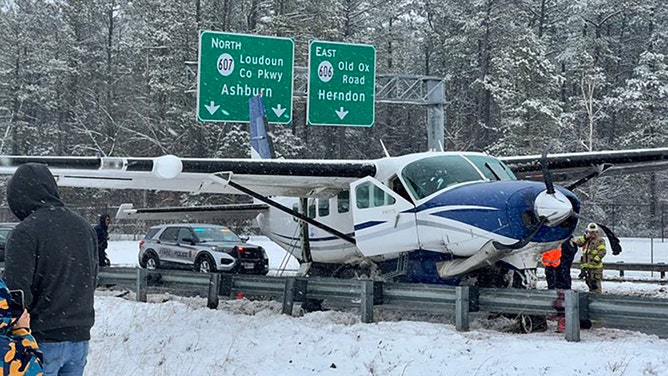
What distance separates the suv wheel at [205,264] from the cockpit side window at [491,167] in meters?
9.94

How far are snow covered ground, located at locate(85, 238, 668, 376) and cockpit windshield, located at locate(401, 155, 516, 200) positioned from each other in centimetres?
230

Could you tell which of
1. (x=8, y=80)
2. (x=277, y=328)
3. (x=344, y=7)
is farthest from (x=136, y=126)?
(x=277, y=328)

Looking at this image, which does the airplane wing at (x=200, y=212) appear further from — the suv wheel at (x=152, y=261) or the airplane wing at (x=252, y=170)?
the suv wheel at (x=152, y=261)

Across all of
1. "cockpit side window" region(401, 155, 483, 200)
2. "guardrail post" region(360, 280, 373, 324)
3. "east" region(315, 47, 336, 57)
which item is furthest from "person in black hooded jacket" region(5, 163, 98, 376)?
"east" region(315, 47, 336, 57)

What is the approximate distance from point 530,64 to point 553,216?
3747cm

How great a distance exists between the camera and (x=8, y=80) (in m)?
54.3

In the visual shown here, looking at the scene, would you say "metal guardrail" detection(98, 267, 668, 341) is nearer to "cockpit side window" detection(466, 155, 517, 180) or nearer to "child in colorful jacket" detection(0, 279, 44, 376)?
"cockpit side window" detection(466, 155, 517, 180)

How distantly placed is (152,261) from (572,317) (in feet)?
52.1

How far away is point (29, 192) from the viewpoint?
192 inches

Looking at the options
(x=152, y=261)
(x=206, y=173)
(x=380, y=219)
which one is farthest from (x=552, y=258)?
(x=152, y=261)

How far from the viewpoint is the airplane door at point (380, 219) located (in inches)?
514

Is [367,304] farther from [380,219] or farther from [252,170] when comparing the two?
[252,170]

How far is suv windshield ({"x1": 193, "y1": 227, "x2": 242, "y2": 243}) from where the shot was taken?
2192 cm

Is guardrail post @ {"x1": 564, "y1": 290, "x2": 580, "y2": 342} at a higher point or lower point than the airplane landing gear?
higher
